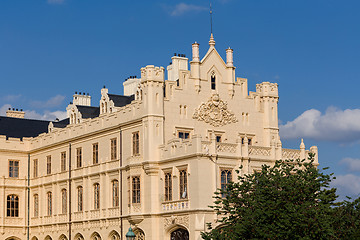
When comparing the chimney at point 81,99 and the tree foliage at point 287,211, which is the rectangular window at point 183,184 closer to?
the tree foliage at point 287,211

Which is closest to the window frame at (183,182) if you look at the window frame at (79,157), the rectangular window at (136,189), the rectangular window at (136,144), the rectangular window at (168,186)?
the rectangular window at (168,186)

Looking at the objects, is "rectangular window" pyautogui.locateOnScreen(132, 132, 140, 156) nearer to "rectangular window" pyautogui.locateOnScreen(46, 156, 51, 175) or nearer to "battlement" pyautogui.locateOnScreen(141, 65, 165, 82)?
"battlement" pyautogui.locateOnScreen(141, 65, 165, 82)

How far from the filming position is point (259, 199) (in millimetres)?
48906

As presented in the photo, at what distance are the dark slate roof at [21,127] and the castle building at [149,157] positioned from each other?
3.30 metres

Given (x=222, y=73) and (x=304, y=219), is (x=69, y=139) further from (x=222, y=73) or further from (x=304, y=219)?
(x=304, y=219)

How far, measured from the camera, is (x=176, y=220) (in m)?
58.3

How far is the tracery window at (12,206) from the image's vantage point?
7584 centimetres

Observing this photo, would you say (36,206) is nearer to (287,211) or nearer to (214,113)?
(214,113)

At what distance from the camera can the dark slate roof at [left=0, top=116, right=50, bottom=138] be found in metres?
80.4

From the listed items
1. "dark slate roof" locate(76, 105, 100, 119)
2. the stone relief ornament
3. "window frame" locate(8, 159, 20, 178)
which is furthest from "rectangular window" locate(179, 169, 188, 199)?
"window frame" locate(8, 159, 20, 178)

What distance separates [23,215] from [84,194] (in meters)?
10.8

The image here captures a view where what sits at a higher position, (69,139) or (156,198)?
(69,139)

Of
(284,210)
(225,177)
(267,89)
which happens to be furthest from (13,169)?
Answer: (284,210)

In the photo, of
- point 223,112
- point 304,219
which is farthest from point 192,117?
point 304,219
